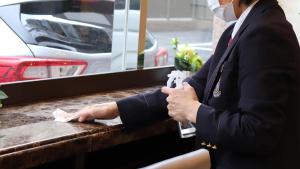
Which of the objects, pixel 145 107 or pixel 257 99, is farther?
pixel 145 107

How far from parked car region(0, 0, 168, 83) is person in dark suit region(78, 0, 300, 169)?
64 centimetres

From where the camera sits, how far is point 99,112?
4.68 feet

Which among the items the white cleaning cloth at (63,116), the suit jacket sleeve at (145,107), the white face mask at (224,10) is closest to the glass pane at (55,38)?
the white cleaning cloth at (63,116)

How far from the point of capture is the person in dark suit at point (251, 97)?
1.03m

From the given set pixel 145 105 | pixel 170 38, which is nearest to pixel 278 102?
pixel 145 105

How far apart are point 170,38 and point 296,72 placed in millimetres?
1345

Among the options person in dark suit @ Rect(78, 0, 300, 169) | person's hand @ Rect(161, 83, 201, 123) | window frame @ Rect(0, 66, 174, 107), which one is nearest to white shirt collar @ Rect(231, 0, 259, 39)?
person in dark suit @ Rect(78, 0, 300, 169)

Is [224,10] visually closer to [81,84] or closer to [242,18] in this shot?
[242,18]

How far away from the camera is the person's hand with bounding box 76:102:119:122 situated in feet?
4.64

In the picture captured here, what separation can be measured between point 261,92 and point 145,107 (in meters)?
0.52

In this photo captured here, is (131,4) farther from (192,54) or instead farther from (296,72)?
(296,72)

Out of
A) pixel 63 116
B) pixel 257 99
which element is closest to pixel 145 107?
pixel 63 116

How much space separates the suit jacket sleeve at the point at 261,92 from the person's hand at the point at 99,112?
16.9 inches

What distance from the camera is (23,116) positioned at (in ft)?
4.66
